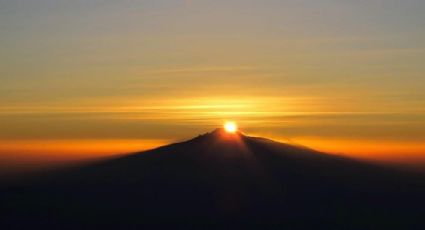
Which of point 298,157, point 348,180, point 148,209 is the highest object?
point 298,157

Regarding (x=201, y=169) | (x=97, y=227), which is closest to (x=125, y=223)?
(x=97, y=227)

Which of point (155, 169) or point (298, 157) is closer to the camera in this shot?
point (155, 169)

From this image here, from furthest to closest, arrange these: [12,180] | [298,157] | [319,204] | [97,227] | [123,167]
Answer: [298,157], [123,167], [12,180], [319,204], [97,227]

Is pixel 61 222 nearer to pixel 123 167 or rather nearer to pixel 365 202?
pixel 365 202

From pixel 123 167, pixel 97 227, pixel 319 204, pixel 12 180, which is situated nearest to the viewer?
pixel 97 227

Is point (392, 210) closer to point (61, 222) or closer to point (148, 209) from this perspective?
point (148, 209)

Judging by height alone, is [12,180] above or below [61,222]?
above

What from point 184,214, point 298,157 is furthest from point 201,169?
point 184,214
